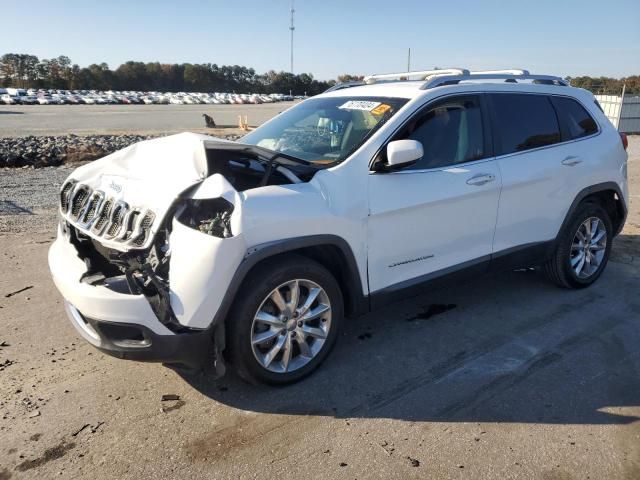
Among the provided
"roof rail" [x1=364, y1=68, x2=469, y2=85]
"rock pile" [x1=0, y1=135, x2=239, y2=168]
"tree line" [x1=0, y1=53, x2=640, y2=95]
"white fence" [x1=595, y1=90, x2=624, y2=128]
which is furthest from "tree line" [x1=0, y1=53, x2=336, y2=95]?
"roof rail" [x1=364, y1=68, x2=469, y2=85]

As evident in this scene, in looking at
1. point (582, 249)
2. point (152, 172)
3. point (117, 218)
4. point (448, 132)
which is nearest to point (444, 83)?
point (448, 132)

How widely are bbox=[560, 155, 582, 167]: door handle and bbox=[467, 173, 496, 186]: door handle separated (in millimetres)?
985

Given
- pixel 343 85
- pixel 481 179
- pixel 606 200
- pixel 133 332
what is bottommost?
pixel 133 332

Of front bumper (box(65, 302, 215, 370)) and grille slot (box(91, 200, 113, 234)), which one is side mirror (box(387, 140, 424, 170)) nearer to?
front bumper (box(65, 302, 215, 370))

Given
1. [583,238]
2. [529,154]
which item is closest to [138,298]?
[529,154]

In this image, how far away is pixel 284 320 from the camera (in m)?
3.30

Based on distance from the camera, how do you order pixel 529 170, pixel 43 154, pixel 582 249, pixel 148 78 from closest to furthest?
pixel 529 170, pixel 582 249, pixel 43 154, pixel 148 78

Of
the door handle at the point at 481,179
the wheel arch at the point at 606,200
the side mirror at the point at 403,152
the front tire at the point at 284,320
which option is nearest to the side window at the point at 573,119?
the wheel arch at the point at 606,200

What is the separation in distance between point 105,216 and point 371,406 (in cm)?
205

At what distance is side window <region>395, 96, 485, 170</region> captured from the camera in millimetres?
3885

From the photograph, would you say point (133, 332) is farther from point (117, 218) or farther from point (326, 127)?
point (326, 127)

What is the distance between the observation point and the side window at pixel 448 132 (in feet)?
12.7

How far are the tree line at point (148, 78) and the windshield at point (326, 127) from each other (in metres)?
97.9

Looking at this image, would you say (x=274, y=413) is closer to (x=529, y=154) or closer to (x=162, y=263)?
(x=162, y=263)
